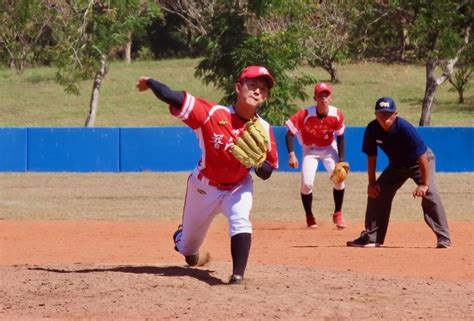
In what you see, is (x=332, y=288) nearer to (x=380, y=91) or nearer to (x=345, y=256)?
(x=345, y=256)

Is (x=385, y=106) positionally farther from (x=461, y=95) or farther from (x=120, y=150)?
(x=461, y=95)

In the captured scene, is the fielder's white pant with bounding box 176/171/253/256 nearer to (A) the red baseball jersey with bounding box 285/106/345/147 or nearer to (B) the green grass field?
(A) the red baseball jersey with bounding box 285/106/345/147

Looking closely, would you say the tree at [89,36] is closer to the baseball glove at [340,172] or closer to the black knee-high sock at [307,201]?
the black knee-high sock at [307,201]

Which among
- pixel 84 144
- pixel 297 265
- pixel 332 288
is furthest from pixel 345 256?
pixel 84 144

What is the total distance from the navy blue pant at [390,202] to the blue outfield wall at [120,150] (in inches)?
460

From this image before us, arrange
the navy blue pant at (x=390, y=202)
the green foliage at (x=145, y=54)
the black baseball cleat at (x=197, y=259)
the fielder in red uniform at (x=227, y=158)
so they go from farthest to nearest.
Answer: the green foliage at (x=145, y=54) → the navy blue pant at (x=390, y=202) → the black baseball cleat at (x=197, y=259) → the fielder in red uniform at (x=227, y=158)

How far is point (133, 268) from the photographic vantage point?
9266 millimetres

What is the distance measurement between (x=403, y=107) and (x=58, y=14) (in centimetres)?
1386

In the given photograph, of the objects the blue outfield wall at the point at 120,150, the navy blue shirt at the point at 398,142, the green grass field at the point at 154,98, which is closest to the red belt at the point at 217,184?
the navy blue shirt at the point at 398,142

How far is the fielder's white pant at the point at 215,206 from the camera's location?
8.38 metres

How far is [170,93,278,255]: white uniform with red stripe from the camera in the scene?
8297mm

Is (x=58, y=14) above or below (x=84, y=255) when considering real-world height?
above

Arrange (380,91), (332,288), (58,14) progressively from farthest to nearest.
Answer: (380,91)
(58,14)
(332,288)

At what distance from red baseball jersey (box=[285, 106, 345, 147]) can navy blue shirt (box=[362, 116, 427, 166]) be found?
94.8 inches
